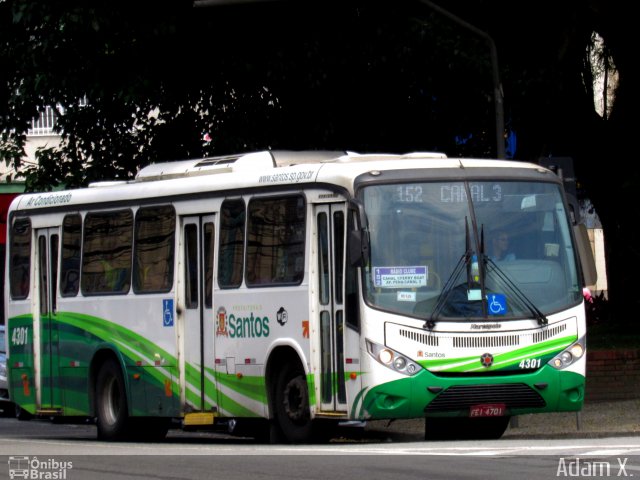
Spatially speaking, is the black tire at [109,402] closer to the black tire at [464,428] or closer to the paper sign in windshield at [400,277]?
the black tire at [464,428]

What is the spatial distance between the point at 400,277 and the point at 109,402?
19.3 ft

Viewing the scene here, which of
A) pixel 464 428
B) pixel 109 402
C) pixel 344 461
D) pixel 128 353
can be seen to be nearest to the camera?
pixel 344 461

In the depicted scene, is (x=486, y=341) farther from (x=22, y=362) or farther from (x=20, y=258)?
(x=20, y=258)

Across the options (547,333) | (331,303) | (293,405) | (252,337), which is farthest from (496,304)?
(252,337)

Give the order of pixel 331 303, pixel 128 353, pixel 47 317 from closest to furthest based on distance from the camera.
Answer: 1. pixel 331 303
2. pixel 128 353
3. pixel 47 317

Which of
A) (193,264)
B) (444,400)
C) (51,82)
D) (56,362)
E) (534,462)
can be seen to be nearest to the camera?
(534,462)

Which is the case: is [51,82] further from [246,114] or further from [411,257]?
[411,257]

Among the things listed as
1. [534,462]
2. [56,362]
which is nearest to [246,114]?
[56,362]

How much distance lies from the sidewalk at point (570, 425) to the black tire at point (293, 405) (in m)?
2.66

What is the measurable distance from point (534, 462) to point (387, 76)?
12.9m

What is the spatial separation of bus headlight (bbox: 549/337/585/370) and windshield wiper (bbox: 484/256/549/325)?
1.34 ft

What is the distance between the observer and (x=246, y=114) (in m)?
24.3

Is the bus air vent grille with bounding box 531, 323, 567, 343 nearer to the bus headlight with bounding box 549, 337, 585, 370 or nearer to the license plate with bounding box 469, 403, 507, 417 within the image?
the bus headlight with bounding box 549, 337, 585, 370

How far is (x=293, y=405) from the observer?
53.5ft
